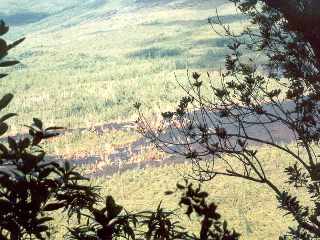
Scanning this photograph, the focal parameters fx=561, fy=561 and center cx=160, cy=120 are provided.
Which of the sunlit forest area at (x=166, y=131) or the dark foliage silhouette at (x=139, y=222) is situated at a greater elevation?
the dark foliage silhouette at (x=139, y=222)

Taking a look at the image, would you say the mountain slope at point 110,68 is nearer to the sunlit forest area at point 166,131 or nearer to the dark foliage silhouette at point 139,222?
the sunlit forest area at point 166,131

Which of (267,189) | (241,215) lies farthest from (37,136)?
(267,189)

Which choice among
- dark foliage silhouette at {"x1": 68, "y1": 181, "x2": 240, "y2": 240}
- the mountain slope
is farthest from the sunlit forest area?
the mountain slope

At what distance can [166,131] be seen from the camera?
73.9 m

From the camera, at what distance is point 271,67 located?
9.32 m

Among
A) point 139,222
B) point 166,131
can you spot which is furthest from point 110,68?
point 139,222

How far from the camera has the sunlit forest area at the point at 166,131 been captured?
3.67 meters

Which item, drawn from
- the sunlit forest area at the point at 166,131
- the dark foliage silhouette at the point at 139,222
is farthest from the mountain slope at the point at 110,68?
the dark foliage silhouette at the point at 139,222

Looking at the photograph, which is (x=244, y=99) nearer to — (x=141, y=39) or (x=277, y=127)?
(x=277, y=127)

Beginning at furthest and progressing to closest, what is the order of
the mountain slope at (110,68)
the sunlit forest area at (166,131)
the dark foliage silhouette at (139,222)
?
the mountain slope at (110,68) → the sunlit forest area at (166,131) → the dark foliage silhouette at (139,222)

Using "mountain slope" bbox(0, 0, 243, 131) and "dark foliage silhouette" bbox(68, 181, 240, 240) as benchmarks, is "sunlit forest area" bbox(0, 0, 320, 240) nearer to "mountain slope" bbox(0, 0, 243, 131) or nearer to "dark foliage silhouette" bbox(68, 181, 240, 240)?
"dark foliage silhouette" bbox(68, 181, 240, 240)

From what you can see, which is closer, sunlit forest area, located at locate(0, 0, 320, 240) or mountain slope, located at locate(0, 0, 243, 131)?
sunlit forest area, located at locate(0, 0, 320, 240)

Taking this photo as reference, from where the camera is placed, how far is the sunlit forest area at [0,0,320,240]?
3.67 metres

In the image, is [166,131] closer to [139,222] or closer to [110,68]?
[110,68]
